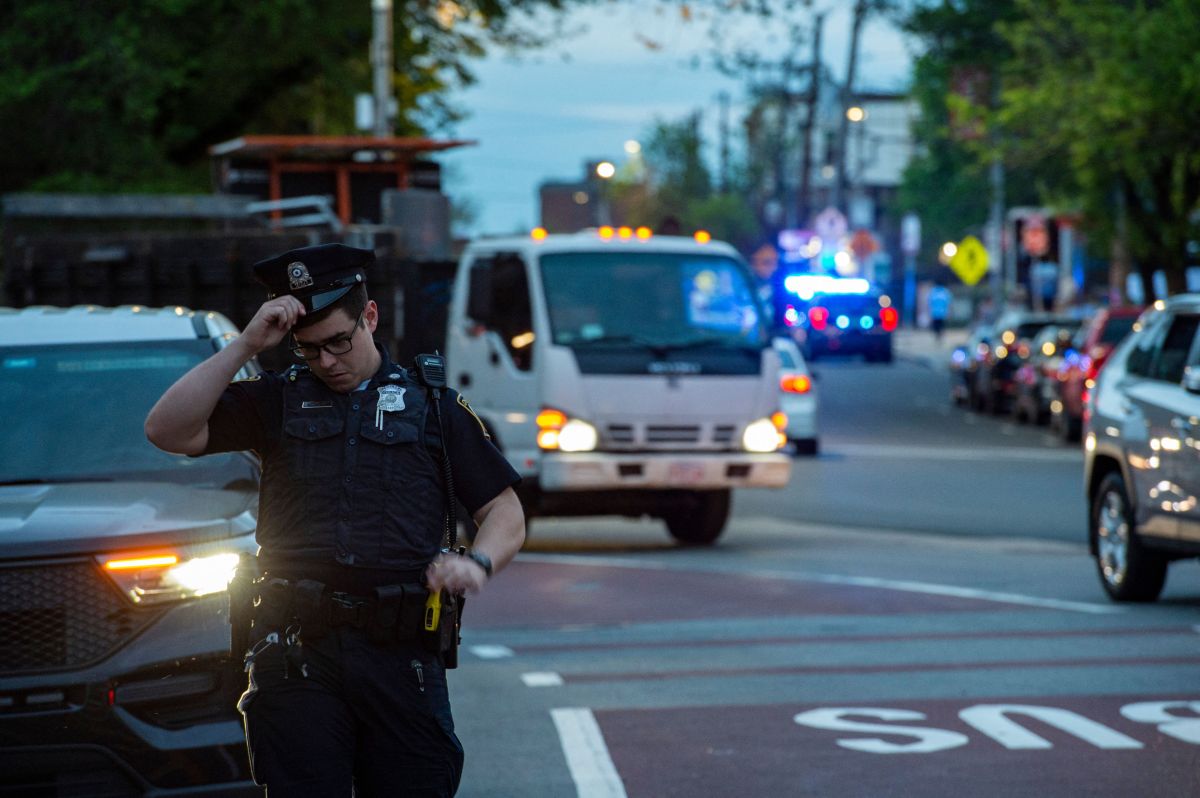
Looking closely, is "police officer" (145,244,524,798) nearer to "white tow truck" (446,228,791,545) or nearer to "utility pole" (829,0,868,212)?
"white tow truck" (446,228,791,545)

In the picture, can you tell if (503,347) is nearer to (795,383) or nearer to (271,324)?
(795,383)

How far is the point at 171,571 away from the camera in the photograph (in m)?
6.35

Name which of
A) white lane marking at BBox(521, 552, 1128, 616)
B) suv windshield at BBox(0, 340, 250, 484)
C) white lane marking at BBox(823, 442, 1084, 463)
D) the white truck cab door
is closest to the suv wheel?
white lane marking at BBox(521, 552, 1128, 616)

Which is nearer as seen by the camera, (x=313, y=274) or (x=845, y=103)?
(x=313, y=274)

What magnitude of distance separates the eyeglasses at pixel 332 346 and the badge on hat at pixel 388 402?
136 mm

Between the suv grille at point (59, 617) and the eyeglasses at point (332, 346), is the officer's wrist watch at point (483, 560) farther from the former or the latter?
the suv grille at point (59, 617)

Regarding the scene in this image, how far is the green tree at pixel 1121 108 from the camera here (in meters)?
30.7

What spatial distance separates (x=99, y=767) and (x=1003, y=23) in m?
31.4

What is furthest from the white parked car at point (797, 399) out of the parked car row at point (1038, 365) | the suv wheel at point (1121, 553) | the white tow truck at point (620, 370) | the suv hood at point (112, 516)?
the suv hood at point (112, 516)

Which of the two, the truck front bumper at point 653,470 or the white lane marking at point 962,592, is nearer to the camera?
the white lane marking at point 962,592

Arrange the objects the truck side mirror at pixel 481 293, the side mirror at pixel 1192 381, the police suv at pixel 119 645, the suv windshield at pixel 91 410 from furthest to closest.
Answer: the truck side mirror at pixel 481 293 → the side mirror at pixel 1192 381 → the suv windshield at pixel 91 410 → the police suv at pixel 119 645

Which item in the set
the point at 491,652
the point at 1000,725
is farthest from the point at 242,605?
the point at 491,652

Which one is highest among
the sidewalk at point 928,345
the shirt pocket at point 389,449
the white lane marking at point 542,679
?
the shirt pocket at point 389,449

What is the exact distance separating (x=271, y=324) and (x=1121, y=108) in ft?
91.4
